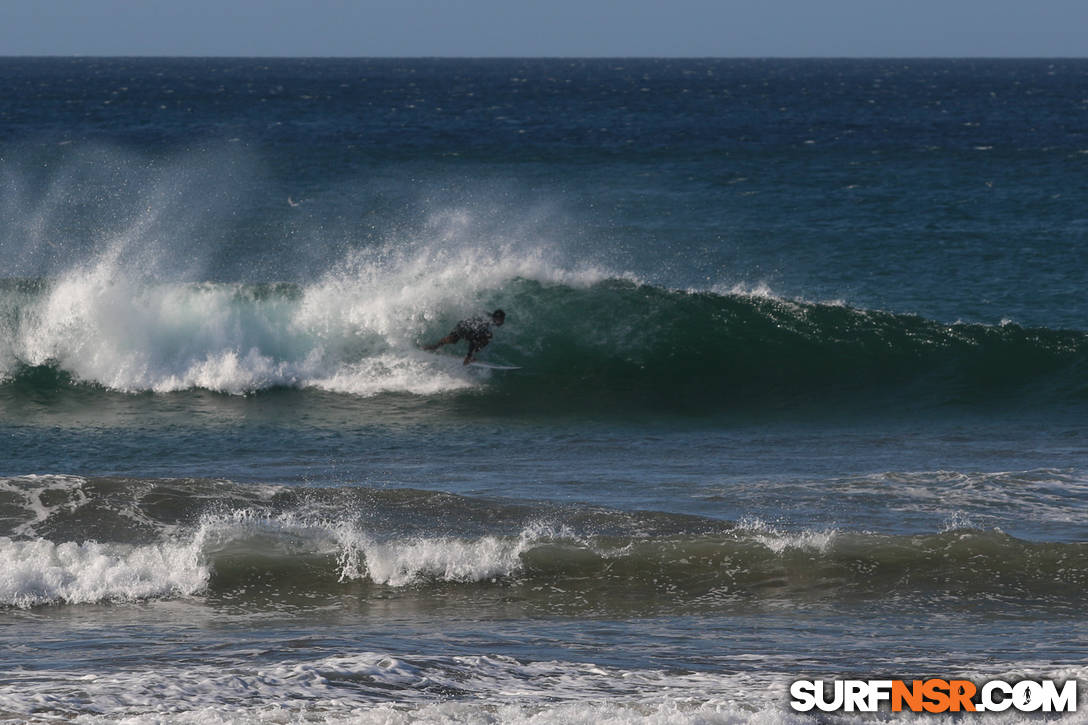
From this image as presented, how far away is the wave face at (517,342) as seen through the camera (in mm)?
17781

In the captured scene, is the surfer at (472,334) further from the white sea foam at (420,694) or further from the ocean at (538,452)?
the white sea foam at (420,694)

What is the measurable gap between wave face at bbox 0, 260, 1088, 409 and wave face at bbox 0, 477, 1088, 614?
5.87 m

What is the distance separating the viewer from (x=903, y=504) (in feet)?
39.8

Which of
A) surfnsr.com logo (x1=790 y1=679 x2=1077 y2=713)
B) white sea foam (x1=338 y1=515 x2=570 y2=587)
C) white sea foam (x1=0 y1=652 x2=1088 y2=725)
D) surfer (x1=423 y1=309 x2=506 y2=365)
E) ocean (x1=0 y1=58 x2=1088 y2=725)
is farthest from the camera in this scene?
surfer (x1=423 y1=309 x2=506 y2=365)

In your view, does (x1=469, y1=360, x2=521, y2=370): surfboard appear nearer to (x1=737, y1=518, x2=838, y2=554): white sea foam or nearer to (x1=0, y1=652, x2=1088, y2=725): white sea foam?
Answer: (x1=737, y1=518, x2=838, y2=554): white sea foam

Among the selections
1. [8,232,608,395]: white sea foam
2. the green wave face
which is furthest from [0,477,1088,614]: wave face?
[8,232,608,395]: white sea foam

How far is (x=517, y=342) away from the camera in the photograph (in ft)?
63.5

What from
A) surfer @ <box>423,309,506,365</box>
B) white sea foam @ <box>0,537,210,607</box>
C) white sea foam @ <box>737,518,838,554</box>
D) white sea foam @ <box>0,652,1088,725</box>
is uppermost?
surfer @ <box>423,309,506,365</box>

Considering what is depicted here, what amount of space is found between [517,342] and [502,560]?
892 centimetres

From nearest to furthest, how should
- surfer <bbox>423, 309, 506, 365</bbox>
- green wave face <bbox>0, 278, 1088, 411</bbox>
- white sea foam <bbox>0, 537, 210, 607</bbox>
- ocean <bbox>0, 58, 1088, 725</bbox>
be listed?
ocean <bbox>0, 58, 1088, 725</bbox>
white sea foam <bbox>0, 537, 210, 607</bbox>
surfer <bbox>423, 309, 506, 365</bbox>
green wave face <bbox>0, 278, 1088, 411</bbox>

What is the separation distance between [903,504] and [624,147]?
133 ft

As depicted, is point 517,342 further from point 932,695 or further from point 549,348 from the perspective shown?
point 932,695

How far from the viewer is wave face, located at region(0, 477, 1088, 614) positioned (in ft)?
33.0

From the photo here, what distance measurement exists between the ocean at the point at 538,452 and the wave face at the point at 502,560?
36mm
